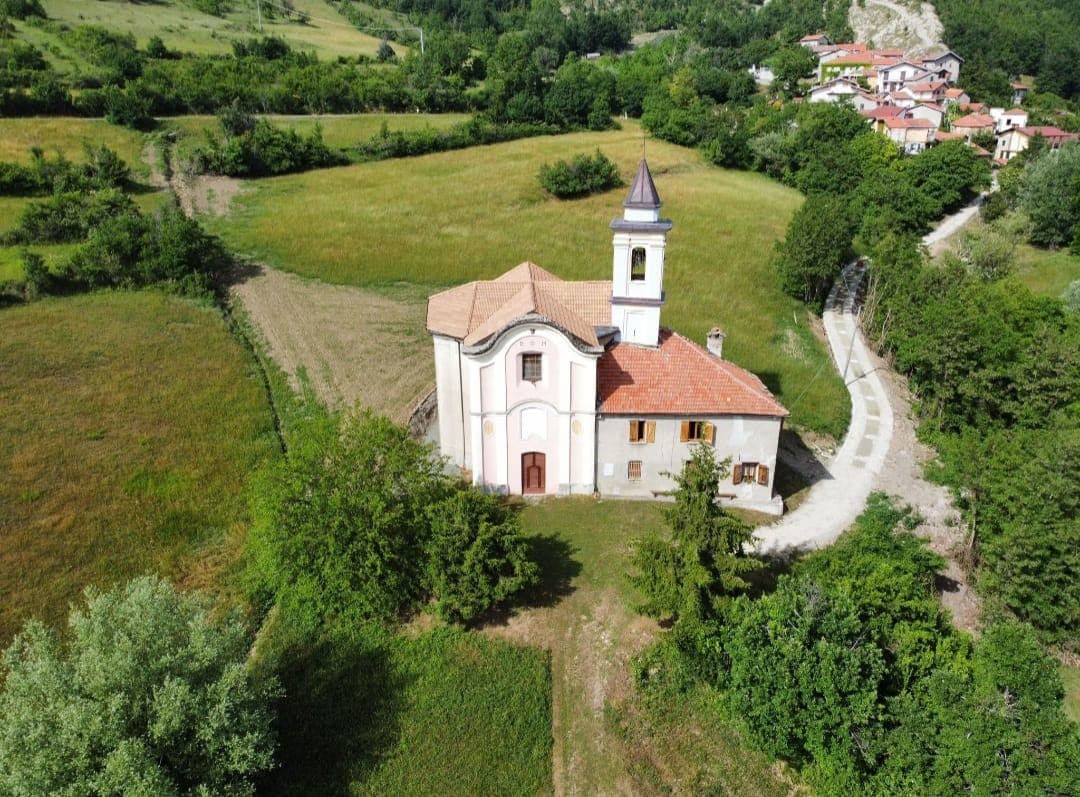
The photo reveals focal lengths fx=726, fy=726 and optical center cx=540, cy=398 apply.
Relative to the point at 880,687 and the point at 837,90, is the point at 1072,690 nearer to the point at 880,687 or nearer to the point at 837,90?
the point at 880,687

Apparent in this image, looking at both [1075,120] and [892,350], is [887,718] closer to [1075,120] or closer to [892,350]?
[892,350]

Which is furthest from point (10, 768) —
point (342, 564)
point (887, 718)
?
point (887, 718)

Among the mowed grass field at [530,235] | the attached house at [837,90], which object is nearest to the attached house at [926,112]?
the attached house at [837,90]

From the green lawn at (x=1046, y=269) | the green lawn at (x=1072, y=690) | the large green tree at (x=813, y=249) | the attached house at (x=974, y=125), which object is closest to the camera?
the green lawn at (x=1072, y=690)

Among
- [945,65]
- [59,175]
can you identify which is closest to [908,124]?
[945,65]

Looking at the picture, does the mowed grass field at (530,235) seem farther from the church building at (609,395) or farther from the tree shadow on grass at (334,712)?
the tree shadow on grass at (334,712)

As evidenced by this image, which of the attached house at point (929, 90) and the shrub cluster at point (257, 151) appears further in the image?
the attached house at point (929, 90)

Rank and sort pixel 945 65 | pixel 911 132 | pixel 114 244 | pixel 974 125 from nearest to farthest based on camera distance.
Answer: pixel 114 244
pixel 911 132
pixel 974 125
pixel 945 65
